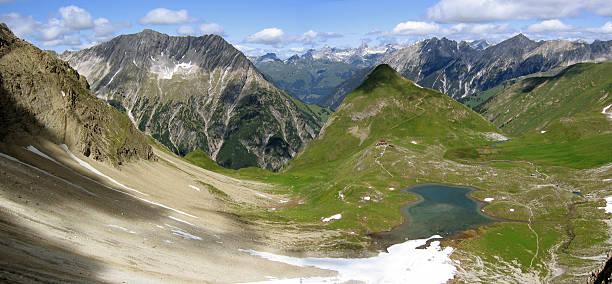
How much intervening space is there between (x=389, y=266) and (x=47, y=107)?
91.1m

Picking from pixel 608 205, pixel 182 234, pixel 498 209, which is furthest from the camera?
pixel 498 209

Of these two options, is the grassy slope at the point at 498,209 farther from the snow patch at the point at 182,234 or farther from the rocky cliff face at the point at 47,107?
the rocky cliff face at the point at 47,107

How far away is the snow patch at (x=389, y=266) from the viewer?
242 ft

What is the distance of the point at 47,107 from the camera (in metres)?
95.8

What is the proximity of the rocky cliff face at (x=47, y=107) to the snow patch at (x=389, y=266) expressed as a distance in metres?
57.4

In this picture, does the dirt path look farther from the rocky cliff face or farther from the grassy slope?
the grassy slope

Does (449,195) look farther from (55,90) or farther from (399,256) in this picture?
(55,90)

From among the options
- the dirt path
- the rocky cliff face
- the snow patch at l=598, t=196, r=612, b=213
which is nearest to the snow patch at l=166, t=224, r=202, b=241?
the dirt path

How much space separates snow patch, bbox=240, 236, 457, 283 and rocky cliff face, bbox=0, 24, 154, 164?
188 ft

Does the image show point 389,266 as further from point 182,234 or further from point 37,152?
point 37,152

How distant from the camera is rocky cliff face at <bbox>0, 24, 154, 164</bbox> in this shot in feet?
282

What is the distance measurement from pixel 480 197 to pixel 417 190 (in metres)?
25.1

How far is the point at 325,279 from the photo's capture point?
68.9m

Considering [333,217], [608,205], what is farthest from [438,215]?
[608,205]
